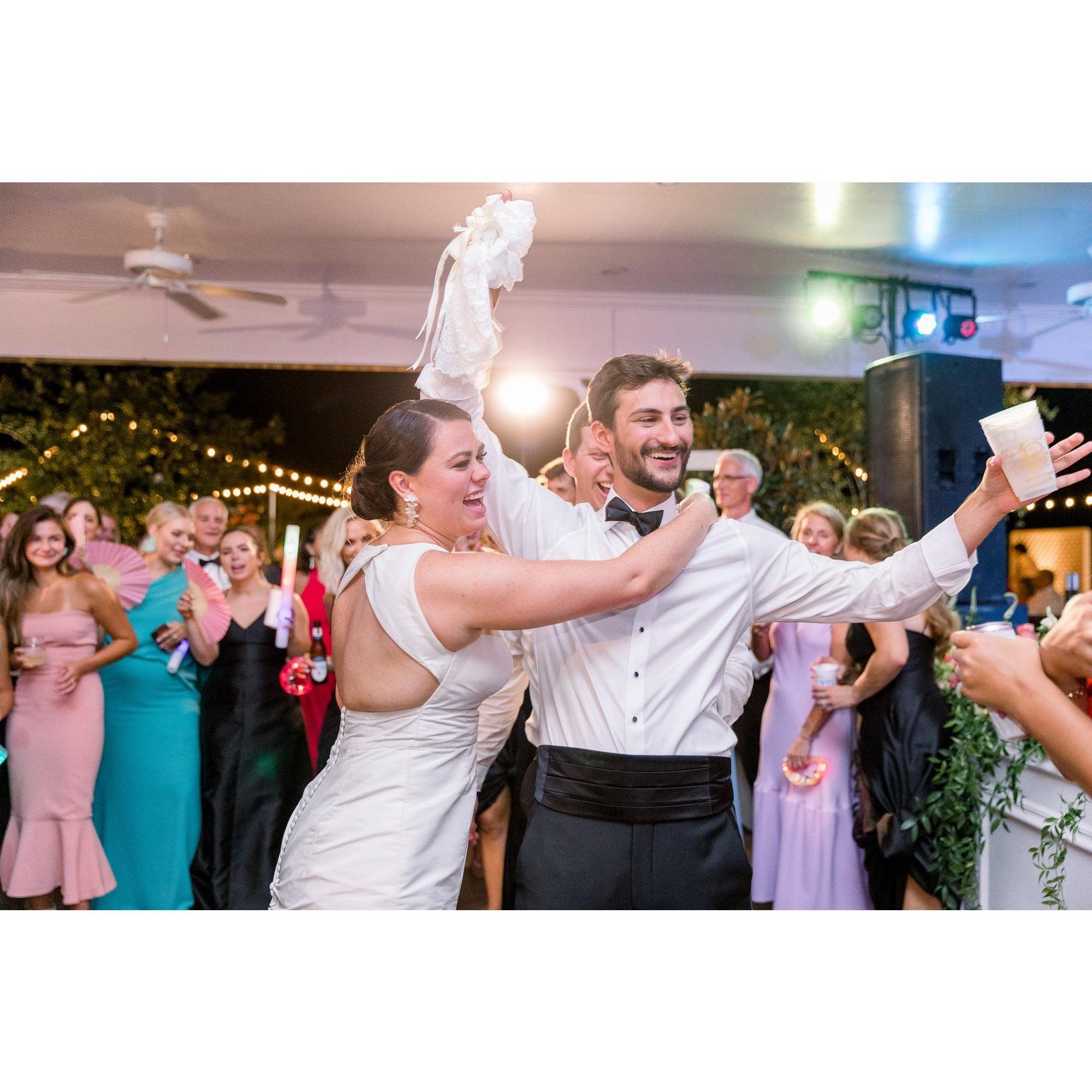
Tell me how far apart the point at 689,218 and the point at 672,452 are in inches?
185

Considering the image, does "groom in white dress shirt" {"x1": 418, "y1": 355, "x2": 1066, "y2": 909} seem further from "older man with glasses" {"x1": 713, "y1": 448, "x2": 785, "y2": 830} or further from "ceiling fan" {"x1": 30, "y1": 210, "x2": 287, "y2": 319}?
"ceiling fan" {"x1": 30, "y1": 210, "x2": 287, "y2": 319}

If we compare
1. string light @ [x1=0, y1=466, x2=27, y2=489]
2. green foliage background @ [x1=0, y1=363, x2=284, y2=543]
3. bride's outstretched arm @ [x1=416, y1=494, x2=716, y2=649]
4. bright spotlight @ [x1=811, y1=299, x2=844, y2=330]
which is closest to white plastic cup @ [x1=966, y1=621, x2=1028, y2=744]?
bride's outstretched arm @ [x1=416, y1=494, x2=716, y2=649]

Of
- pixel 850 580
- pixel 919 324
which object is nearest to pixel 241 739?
pixel 850 580

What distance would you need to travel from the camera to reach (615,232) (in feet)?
22.1

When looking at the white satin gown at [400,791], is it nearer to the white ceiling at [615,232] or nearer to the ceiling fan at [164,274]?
the white ceiling at [615,232]

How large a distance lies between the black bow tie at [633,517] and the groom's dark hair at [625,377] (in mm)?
163

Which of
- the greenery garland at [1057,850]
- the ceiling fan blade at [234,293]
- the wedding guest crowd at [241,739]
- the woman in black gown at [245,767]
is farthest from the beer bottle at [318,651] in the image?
the greenery garland at [1057,850]

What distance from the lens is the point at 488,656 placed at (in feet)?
6.64

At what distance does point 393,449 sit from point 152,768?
259 cm

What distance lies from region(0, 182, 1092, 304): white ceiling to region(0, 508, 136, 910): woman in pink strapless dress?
2611 mm

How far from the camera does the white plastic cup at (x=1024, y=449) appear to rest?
190 cm

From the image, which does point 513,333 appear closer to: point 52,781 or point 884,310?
point 884,310

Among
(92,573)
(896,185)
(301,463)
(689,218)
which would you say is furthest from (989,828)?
(301,463)
